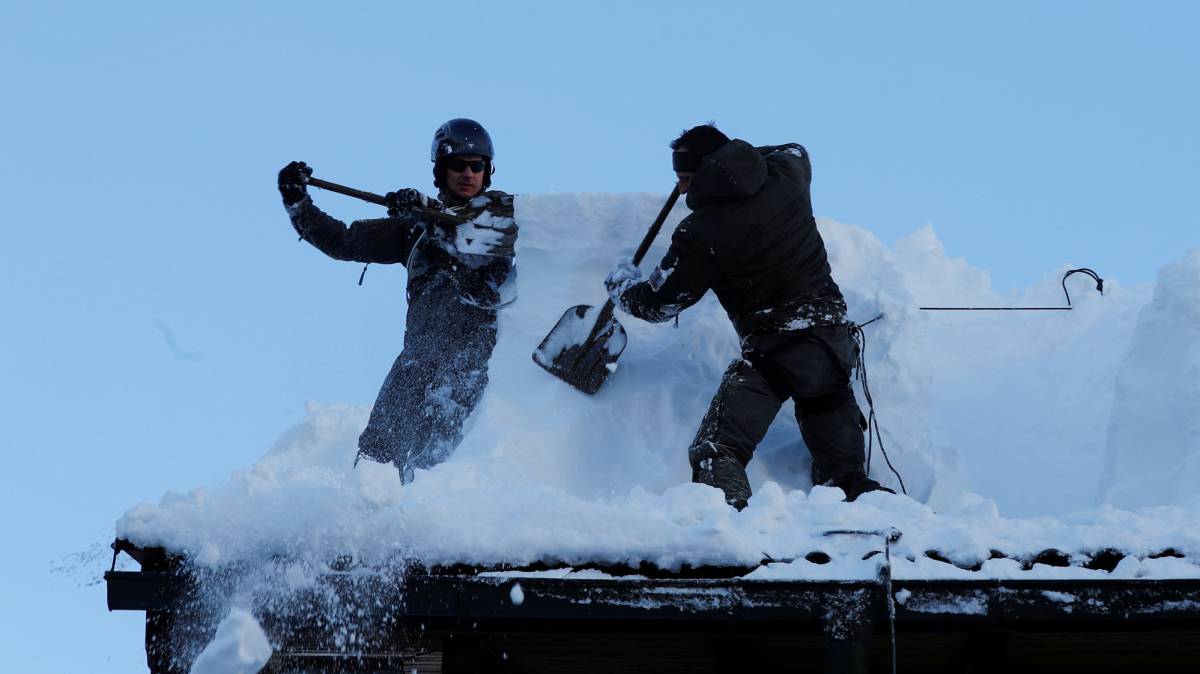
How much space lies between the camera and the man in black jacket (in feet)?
19.8

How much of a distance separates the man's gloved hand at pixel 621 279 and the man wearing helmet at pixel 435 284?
0.78m

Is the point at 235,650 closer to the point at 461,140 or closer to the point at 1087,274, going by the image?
the point at 461,140

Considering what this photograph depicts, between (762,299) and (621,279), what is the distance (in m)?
0.68

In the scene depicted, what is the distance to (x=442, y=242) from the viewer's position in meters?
7.31

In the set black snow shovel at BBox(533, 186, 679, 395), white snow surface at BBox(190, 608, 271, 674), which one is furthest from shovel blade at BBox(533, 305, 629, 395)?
white snow surface at BBox(190, 608, 271, 674)

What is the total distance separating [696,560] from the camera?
458 centimetres

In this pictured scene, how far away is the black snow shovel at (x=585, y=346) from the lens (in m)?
6.83

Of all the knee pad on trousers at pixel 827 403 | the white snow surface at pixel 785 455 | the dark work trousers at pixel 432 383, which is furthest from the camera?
the dark work trousers at pixel 432 383

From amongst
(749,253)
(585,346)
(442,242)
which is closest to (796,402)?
(749,253)

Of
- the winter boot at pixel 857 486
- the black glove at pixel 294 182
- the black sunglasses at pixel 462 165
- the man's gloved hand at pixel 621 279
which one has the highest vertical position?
the black sunglasses at pixel 462 165

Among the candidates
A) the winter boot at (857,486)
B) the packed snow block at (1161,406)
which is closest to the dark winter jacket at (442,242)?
the winter boot at (857,486)

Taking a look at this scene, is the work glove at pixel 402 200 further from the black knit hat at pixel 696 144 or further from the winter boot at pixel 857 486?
the winter boot at pixel 857 486

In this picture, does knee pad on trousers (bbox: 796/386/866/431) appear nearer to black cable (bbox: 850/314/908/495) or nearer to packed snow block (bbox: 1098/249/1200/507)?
black cable (bbox: 850/314/908/495)

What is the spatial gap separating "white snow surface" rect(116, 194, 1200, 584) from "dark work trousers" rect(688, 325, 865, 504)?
22 cm
